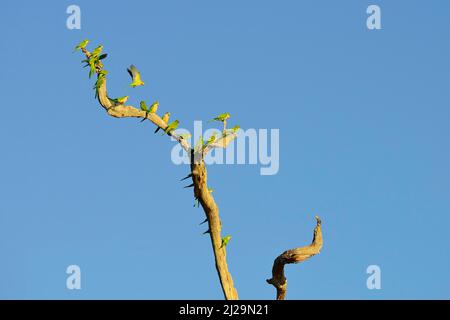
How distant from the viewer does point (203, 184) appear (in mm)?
6645

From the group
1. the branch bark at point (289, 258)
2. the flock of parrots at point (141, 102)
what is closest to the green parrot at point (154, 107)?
the flock of parrots at point (141, 102)

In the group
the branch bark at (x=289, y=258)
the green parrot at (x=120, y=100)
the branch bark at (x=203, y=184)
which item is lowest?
the branch bark at (x=289, y=258)

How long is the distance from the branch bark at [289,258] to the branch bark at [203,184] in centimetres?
68

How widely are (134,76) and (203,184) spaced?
1458 mm

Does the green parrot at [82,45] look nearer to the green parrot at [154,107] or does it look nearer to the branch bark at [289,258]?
the green parrot at [154,107]

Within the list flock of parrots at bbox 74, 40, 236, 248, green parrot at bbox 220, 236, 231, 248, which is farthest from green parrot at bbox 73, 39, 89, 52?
green parrot at bbox 220, 236, 231, 248

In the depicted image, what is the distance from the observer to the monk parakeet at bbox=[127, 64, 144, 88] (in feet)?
23.6

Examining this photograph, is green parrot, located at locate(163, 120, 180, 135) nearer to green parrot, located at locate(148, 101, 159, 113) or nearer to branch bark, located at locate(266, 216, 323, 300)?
green parrot, located at locate(148, 101, 159, 113)

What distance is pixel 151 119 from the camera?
6879 millimetres

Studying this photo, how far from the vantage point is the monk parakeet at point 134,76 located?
23.6 ft
